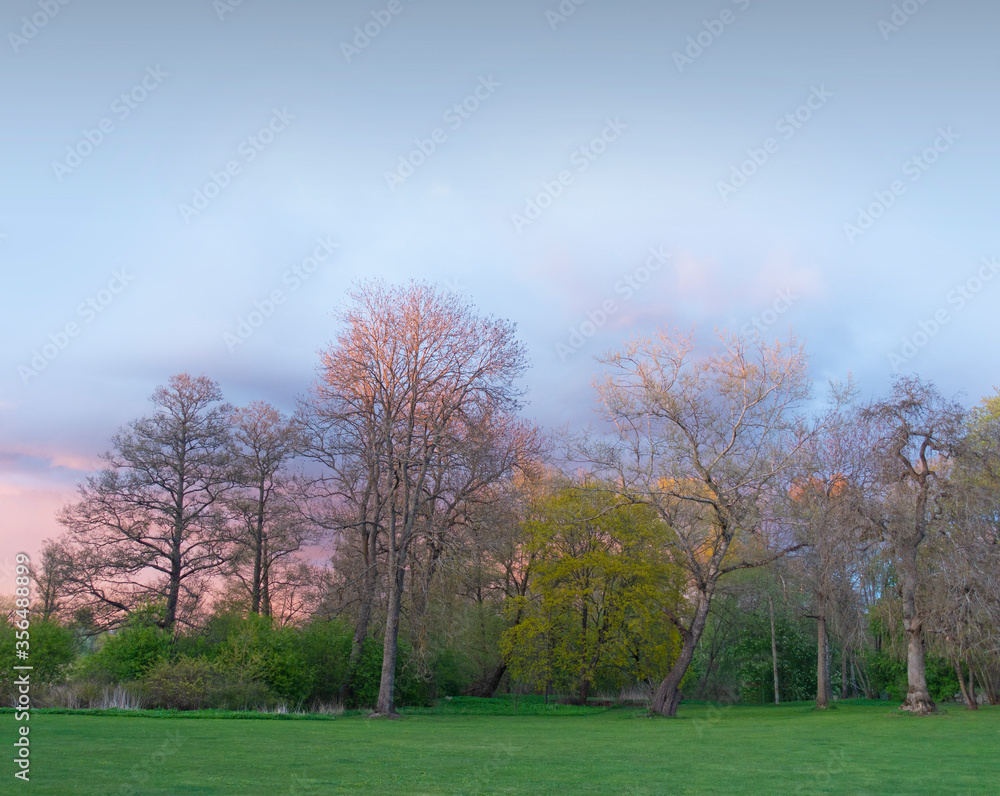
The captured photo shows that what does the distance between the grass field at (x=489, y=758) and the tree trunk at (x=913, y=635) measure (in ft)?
10.2

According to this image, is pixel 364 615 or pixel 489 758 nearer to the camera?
pixel 489 758

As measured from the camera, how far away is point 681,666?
26750 millimetres

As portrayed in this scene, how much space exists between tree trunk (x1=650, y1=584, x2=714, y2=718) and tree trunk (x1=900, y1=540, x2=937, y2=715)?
6.48 m

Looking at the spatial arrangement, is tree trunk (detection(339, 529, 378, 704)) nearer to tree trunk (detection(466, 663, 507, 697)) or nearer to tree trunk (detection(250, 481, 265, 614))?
tree trunk (detection(250, 481, 265, 614))

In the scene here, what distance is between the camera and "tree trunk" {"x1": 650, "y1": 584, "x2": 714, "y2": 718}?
1049 inches

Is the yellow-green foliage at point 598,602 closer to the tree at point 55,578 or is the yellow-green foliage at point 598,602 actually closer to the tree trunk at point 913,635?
the tree trunk at point 913,635

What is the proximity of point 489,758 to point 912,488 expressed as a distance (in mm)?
19242

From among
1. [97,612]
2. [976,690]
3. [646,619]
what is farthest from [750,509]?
A: [97,612]

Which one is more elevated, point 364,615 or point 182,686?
point 364,615

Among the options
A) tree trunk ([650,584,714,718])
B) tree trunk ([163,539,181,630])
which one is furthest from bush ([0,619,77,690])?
tree trunk ([650,584,714,718])

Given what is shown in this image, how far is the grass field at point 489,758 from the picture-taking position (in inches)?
360

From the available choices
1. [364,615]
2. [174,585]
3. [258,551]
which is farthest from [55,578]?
[364,615]

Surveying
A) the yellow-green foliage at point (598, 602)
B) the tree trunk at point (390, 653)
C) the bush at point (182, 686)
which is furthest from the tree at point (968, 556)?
the bush at point (182, 686)

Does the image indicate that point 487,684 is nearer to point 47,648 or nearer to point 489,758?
point 47,648
